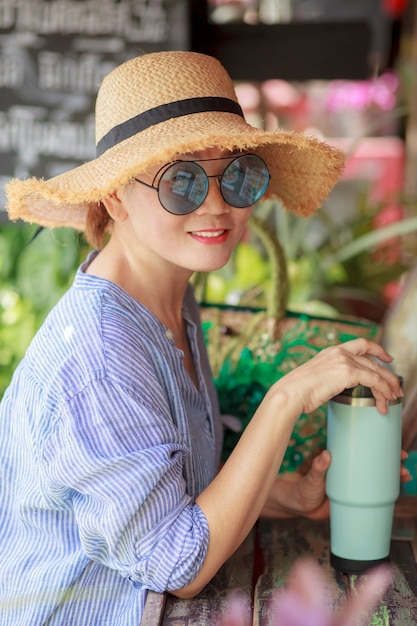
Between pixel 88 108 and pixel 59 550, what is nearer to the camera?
pixel 59 550

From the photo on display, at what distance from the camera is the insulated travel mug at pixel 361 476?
148cm

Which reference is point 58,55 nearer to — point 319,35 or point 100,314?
point 319,35

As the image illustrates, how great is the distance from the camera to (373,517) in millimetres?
1517

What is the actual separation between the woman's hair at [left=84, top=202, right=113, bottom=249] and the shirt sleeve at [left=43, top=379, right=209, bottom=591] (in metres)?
0.50

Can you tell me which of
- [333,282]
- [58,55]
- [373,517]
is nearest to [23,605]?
[373,517]

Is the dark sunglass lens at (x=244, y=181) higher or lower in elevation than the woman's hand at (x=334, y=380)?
higher

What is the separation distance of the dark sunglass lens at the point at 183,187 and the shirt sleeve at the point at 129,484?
0.34 metres

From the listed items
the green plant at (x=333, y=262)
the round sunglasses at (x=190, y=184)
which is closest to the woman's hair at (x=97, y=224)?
the round sunglasses at (x=190, y=184)

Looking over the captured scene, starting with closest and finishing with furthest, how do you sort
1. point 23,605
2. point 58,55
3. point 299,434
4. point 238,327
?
point 23,605 → point 299,434 → point 238,327 → point 58,55

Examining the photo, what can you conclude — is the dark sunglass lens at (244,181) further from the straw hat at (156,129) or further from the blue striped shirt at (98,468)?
the blue striped shirt at (98,468)


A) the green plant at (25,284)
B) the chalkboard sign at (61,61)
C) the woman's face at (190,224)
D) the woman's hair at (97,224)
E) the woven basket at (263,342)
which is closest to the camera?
the woman's face at (190,224)

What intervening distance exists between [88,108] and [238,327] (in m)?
1.73

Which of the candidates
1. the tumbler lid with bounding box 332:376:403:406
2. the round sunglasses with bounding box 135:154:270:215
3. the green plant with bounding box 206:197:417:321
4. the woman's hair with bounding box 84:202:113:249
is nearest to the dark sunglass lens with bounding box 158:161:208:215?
the round sunglasses with bounding box 135:154:270:215

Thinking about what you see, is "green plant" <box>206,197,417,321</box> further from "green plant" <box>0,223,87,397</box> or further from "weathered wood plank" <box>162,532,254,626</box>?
"weathered wood plank" <box>162,532,254,626</box>
